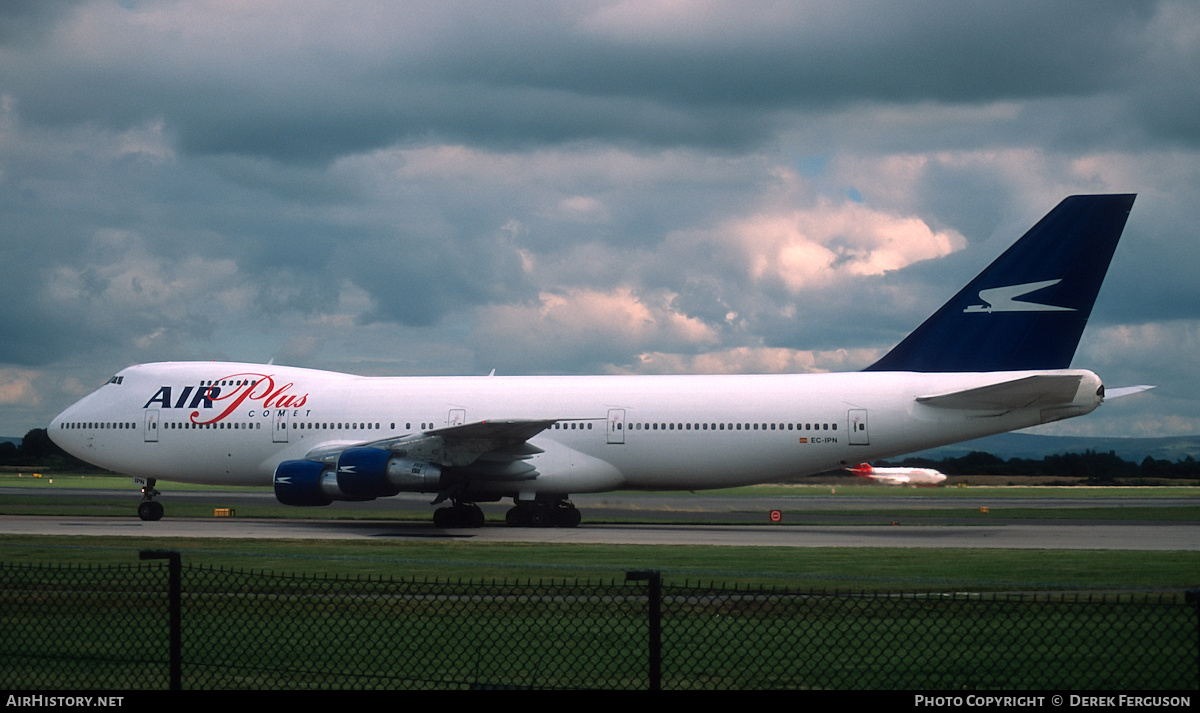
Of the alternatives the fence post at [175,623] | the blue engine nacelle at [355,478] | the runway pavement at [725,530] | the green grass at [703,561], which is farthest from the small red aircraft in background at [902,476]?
the fence post at [175,623]

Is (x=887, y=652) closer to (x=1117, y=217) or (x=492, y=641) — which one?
(x=492, y=641)

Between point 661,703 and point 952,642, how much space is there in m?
5.37

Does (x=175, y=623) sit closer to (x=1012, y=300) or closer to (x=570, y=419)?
(x=570, y=419)

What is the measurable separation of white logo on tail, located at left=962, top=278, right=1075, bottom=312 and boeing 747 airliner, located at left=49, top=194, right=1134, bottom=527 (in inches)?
1.2

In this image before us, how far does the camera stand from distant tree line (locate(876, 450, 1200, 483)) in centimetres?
8138

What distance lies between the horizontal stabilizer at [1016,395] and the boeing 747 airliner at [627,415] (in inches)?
2.1

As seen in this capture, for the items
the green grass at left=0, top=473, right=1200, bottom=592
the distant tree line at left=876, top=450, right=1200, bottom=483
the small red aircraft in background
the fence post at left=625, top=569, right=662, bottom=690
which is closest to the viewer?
the fence post at left=625, top=569, right=662, bottom=690

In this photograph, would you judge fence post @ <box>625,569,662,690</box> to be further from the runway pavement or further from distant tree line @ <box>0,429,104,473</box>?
distant tree line @ <box>0,429,104,473</box>

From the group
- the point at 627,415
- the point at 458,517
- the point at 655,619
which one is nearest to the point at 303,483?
the point at 458,517

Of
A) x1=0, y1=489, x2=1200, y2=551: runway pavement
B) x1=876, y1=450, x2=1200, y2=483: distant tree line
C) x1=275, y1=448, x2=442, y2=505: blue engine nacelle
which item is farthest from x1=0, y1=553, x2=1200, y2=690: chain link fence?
x1=876, y1=450, x2=1200, y2=483: distant tree line

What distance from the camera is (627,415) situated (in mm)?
29266

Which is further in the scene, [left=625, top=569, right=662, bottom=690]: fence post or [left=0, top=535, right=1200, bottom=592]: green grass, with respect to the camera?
[left=0, top=535, right=1200, bottom=592]: green grass

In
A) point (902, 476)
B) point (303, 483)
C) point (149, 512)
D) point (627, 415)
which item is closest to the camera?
point (303, 483)

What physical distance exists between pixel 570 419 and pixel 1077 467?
229 feet
